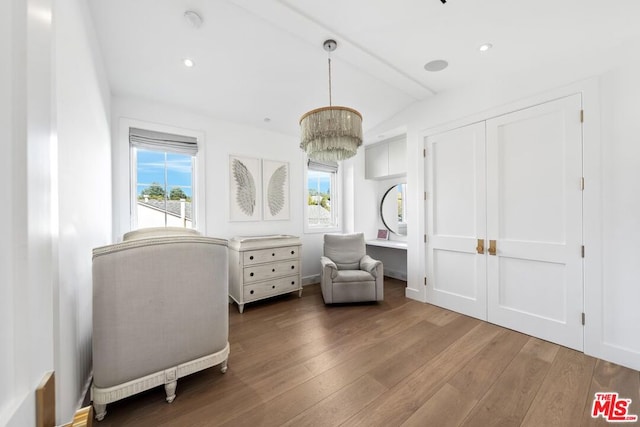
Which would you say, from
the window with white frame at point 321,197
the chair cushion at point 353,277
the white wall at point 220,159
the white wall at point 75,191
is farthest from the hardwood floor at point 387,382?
the window with white frame at point 321,197

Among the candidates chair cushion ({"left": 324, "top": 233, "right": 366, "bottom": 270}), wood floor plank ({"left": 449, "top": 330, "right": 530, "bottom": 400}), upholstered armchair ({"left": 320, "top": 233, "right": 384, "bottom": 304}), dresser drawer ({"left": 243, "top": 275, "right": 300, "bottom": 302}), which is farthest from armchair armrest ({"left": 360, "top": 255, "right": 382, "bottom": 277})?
wood floor plank ({"left": 449, "top": 330, "right": 530, "bottom": 400})

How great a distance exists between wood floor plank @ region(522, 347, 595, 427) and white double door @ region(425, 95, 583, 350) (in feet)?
0.90

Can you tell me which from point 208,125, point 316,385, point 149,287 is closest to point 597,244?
point 316,385

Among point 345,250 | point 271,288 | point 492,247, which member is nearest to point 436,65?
point 492,247

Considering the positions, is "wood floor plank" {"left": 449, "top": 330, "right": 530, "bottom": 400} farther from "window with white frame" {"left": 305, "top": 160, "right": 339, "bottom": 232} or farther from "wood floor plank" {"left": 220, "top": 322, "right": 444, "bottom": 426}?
"window with white frame" {"left": 305, "top": 160, "right": 339, "bottom": 232}

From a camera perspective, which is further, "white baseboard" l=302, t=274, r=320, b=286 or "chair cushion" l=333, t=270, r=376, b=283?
"white baseboard" l=302, t=274, r=320, b=286

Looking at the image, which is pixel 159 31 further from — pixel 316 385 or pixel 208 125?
pixel 316 385

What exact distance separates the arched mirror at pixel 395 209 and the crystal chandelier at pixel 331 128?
2609mm

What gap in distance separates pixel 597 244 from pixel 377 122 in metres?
2.80

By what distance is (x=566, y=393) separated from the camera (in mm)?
1660

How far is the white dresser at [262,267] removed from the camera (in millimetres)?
3082

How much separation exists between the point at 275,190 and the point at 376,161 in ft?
6.20

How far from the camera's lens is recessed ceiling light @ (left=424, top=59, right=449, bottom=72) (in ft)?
8.08

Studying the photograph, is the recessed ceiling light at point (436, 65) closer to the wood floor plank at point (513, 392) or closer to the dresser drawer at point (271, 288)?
the wood floor plank at point (513, 392)
